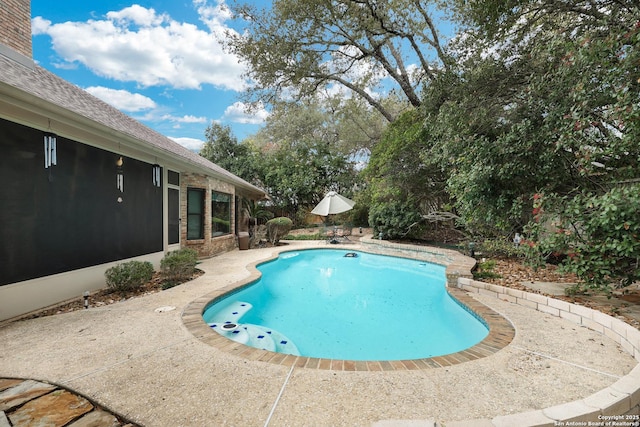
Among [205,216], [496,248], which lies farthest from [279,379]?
[205,216]

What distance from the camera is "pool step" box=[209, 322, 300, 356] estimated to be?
4.36 metres

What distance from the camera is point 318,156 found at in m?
21.9

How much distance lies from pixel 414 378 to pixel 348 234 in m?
15.3

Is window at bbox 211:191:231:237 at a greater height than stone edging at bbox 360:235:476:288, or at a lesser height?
greater

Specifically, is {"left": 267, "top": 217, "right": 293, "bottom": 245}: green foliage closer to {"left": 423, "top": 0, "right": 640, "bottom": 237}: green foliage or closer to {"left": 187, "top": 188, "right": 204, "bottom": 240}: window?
{"left": 187, "top": 188, "right": 204, "bottom": 240}: window

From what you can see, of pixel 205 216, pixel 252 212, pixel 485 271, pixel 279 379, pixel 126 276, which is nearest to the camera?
pixel 279 379

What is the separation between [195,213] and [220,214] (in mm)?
1731

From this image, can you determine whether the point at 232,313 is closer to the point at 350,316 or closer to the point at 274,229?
the point at 350,316

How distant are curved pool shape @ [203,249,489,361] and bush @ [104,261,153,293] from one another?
1.88 metres

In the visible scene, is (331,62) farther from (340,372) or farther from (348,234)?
(340,372)

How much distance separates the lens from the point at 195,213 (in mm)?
10242

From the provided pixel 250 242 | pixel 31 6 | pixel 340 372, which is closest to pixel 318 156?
pixel 250 242

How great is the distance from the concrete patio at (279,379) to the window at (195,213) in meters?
6.09

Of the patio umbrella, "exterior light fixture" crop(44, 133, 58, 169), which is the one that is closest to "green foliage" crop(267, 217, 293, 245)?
Result: the patio umbrella
